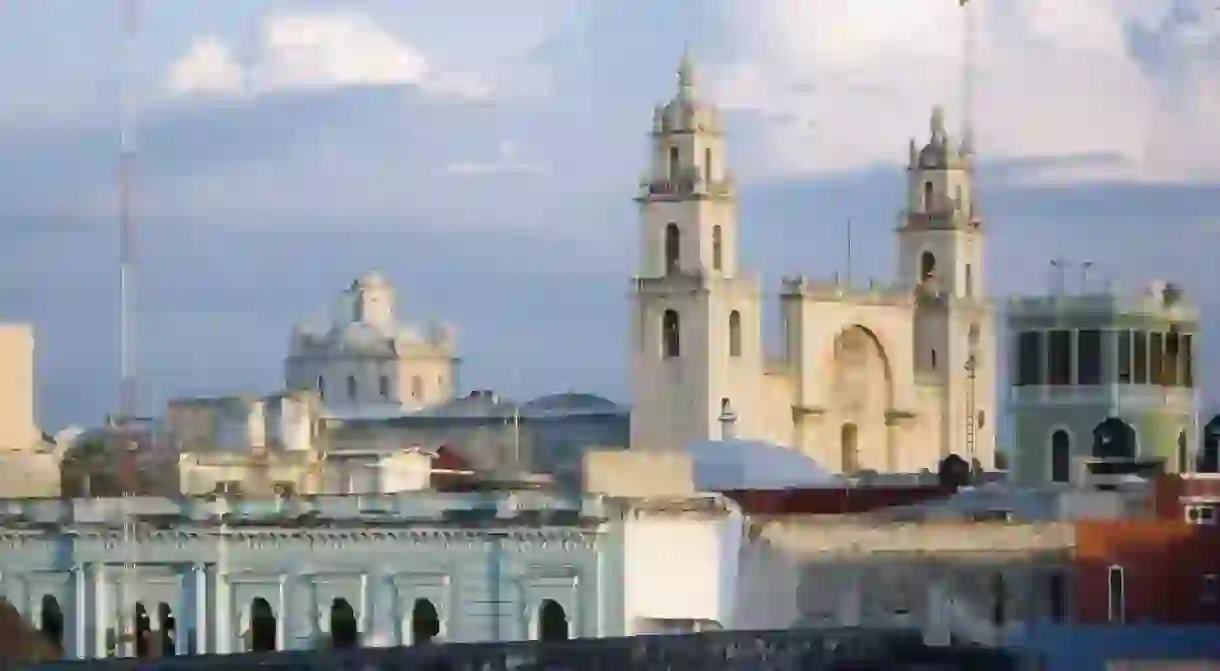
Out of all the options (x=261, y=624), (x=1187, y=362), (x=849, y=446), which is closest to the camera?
(x=261, y=624)

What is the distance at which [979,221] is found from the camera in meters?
108

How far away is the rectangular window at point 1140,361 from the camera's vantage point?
72.5 m

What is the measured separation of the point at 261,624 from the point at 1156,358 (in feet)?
62.2

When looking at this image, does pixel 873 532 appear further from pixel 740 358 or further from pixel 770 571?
pixel 740 358

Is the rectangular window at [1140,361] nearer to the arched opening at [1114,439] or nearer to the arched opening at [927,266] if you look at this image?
the arched opening at [1114,439]

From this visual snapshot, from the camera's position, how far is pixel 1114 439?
234ft

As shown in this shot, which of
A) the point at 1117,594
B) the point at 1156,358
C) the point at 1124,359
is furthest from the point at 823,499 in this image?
the point at 1117,594

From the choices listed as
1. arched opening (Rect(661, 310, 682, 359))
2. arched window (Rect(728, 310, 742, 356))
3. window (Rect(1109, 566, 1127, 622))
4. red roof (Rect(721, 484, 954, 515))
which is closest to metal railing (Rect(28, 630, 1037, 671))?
window (Rect(1109, 566, 1127, 622))

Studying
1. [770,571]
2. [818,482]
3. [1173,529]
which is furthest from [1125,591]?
[818,482]

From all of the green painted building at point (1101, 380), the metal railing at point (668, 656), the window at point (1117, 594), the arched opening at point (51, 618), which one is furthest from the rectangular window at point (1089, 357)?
the arched opening at point (51, 618)

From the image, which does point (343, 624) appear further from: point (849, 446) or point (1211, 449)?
point (849, 446)

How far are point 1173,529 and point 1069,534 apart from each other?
2698mm

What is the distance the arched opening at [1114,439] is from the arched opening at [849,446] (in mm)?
31252

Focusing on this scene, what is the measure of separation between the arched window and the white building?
2572 centimetres
